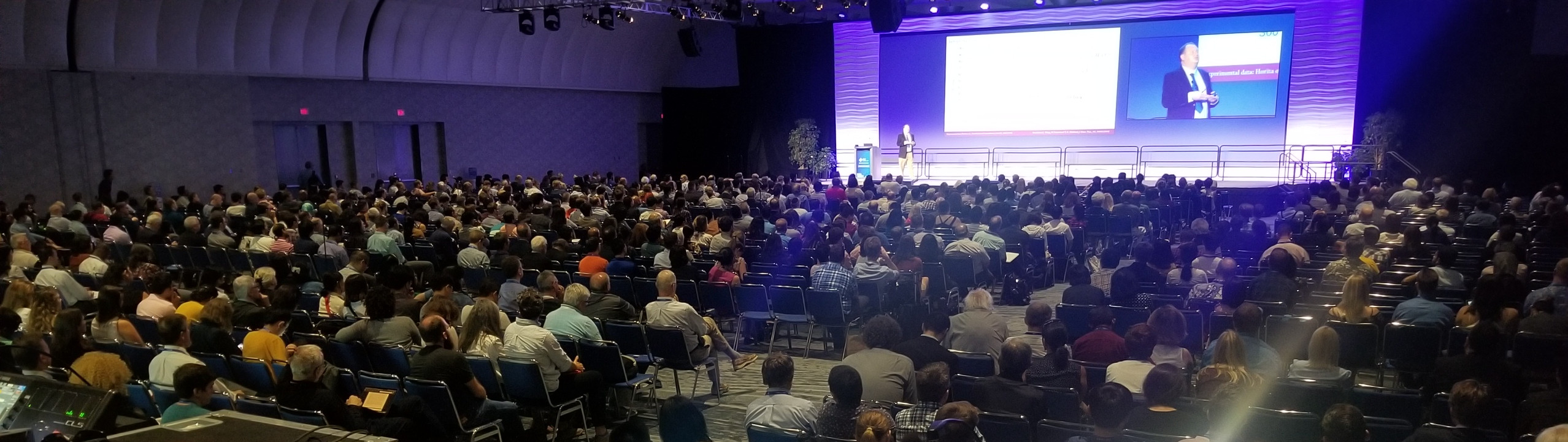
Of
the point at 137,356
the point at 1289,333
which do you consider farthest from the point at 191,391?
the point at 1289,333

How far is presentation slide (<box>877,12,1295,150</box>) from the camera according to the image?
19.7 metres

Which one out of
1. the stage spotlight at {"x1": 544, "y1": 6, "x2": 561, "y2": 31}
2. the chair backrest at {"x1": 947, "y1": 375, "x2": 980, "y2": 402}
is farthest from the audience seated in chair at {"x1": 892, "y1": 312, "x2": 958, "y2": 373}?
the stage spotlight at {"x1": 544, "y1": 6, "x2": 561, "y2": 31}

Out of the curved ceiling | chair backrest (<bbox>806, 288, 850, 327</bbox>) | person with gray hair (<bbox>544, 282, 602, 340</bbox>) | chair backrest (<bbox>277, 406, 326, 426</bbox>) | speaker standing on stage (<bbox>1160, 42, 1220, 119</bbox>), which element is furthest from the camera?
speaker standing on stage (<bbox>1160, 42, 1220, 119</bbox>)

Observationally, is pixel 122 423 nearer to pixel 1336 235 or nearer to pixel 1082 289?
pixel 1082 289

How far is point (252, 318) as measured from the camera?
5312 mm

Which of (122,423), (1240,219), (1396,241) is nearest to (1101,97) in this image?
(1240,219)

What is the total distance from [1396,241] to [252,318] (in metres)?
9.95

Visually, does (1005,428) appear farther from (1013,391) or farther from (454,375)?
(454,375)

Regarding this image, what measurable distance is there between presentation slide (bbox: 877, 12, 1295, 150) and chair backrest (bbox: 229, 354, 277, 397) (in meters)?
19.3

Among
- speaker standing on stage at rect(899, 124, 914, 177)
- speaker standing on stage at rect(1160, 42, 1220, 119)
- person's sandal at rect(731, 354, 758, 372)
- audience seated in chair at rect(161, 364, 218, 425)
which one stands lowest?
person's sandal at rect(731, 354, 758, 372)

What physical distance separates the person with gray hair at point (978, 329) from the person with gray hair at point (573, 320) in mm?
2425

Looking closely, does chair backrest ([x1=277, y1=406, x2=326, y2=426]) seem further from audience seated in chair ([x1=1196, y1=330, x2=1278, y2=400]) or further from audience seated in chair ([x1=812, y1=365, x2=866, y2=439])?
audience seated in chair ([x1=1196, y1=330, x2=1278, y2=400])

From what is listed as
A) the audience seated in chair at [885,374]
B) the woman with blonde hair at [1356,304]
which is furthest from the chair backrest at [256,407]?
the woman with blonde hair at [1356,304]

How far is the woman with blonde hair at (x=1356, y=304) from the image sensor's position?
6.11 meters
